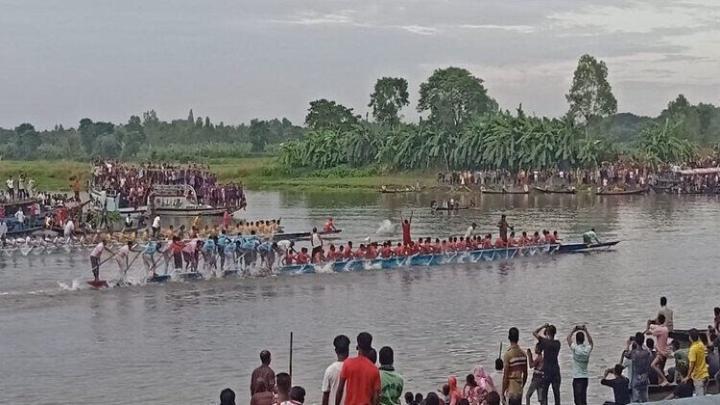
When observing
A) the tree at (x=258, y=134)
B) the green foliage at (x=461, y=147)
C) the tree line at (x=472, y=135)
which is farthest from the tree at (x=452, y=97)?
the tree at (x=258, y=134)

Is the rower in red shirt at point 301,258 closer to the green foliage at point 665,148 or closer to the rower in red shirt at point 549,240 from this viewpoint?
the rower in red shirt at point 549,240

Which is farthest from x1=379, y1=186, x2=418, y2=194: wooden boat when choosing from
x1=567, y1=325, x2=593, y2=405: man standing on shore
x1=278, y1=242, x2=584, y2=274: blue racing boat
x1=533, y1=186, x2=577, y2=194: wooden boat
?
x1=567, y1=325, x2=593, y2=405: man standing on shore

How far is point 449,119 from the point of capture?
9762 centimetres

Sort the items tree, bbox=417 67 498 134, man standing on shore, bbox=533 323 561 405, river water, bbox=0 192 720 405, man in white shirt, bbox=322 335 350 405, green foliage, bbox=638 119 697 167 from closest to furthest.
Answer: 1. man in white shirt, bbox=322 335 350 405
2. man standing on shore, bbox=533 323 561 405
3. river water, bbox=0 192 720 405
4. green foliage, bbox=638 119 697 167
5. tree, bbox=417 67 498 134

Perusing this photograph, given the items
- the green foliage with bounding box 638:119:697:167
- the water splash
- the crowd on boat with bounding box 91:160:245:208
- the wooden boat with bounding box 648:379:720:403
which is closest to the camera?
the wooden boat with bounding box 648:379:720:403

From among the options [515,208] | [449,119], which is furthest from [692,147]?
[515,208]

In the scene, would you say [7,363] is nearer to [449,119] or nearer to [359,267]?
[359,267]

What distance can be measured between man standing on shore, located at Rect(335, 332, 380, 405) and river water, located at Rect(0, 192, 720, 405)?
26.4ft

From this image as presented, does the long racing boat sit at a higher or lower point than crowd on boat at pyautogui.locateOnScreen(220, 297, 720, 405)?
lower

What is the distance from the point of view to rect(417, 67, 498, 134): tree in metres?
99.4

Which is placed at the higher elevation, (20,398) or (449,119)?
(449,119)

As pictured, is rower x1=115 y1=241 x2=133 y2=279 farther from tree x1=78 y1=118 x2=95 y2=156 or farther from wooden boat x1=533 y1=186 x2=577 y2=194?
tree x1=78 y1=118 x2=95 y2=156

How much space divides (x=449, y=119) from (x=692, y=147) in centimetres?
2371

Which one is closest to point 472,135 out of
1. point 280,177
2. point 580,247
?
point 280,177
